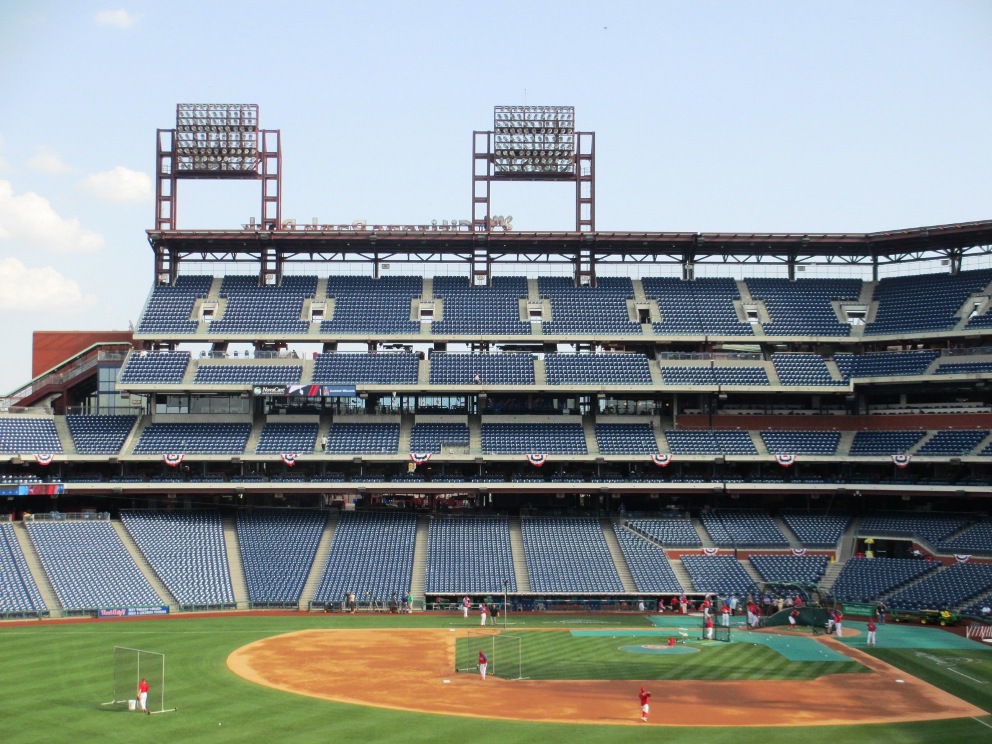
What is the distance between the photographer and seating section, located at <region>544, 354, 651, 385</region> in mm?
77188

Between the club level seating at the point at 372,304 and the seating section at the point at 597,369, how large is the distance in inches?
450

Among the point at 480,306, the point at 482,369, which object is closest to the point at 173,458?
the point at 482,369

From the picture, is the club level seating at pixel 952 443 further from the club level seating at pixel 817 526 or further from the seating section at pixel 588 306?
the seating section at pixel 588 306

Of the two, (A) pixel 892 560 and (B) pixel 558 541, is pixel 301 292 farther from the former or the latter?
(A) pixel 892 560

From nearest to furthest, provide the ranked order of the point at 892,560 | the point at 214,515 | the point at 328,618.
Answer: the point at 328,618 < the point at 892,560 < the point at 214,515

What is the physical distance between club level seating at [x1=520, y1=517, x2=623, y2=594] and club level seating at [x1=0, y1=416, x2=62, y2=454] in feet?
113

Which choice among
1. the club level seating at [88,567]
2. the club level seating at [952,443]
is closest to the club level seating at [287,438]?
the club level seating at [88,567]

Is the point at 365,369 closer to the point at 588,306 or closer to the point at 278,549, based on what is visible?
the point at 278,549

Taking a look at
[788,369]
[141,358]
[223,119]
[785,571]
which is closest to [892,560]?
[785,571]

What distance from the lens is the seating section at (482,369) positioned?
76.9m

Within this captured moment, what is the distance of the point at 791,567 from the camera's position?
2714 inches

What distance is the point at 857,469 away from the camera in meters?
76.2

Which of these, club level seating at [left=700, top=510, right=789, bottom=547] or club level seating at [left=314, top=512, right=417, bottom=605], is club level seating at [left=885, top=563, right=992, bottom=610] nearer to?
club level seating at [left=700, top=510, right=789, bottom=547]

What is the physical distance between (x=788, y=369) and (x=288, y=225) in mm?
41029
